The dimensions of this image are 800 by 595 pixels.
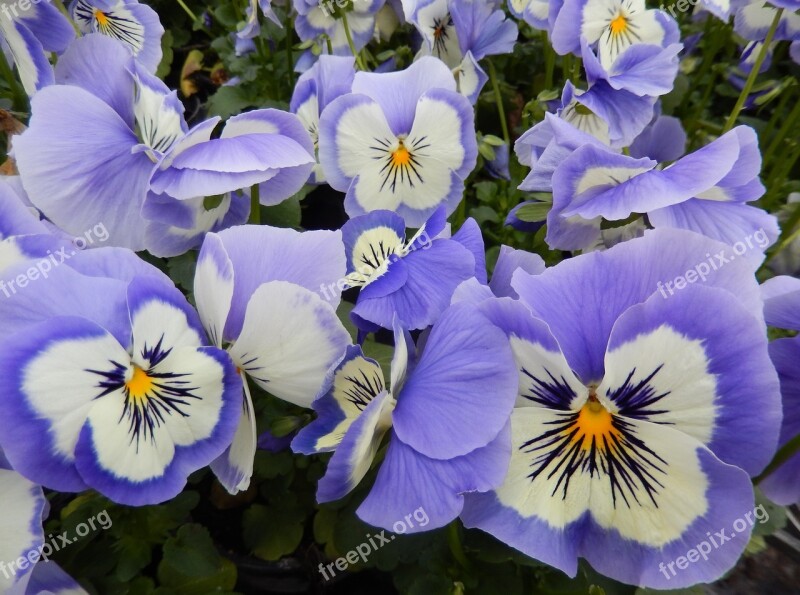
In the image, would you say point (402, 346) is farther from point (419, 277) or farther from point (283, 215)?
point (283, 215)

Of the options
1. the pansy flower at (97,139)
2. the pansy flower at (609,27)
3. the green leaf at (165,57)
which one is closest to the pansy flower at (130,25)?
the pansy flower at (97,139)

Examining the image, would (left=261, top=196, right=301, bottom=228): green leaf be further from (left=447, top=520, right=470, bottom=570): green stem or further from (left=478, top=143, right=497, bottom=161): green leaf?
(left=447, top=520, right=470, bottom=570): green stem

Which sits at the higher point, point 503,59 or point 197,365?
point 197,365

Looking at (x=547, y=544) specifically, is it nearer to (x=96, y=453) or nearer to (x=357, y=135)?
(x=96, y=453)

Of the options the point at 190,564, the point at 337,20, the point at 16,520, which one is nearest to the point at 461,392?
the point at 16,520

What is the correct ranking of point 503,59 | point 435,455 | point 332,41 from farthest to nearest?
point 503,59 → point 332,41 → point 435,455

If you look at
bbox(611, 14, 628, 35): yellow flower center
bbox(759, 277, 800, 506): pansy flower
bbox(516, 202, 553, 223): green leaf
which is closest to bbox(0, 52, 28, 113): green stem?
bbox(516, 202, 553, 223): green leaf

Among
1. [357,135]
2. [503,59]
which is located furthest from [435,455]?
[503,59]
